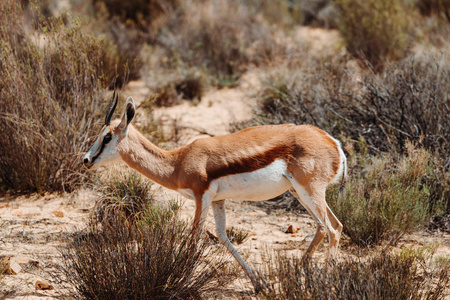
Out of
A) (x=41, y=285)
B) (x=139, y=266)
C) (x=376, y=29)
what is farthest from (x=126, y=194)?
(x=376, y=29)

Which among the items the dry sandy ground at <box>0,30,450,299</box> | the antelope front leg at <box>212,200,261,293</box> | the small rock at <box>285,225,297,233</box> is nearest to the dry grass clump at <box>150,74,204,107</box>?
the dry sandy ground at <box>0,30,450,299</box>

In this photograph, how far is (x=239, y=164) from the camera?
203 inches

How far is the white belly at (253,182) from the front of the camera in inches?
202

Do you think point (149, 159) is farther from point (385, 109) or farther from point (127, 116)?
point (385, 109)

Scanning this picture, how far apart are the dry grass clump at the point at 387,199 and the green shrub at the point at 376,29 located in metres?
5.46

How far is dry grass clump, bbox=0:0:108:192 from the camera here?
7.30 m

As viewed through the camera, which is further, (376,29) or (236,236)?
(376,29)

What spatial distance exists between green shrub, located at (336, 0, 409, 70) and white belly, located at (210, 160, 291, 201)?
25.4ft

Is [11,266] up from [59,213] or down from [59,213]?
up

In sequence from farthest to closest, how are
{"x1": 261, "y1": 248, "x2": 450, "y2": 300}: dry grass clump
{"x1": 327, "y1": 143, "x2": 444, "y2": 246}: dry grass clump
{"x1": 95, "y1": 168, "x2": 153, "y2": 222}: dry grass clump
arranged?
1. {"x1": 95, "y1": 168, "x2": 153, "y2": 222}: dry grass clump
2. {"x1": 327, "y1": 143, "x2": 444, "y2": 246}: dry grass clump
3. {"x1": 261, "y1": 248, "x2": 450, "y2": 300}: dry grass clump

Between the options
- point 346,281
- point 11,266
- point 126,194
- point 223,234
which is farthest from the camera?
point 126,194

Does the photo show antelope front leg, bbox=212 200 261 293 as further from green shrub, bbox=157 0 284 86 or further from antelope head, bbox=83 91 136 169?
green shrub, bbox=157 0 284 86

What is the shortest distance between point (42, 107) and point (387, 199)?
4.73 meters

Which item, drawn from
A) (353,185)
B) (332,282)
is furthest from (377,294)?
(353,185)
